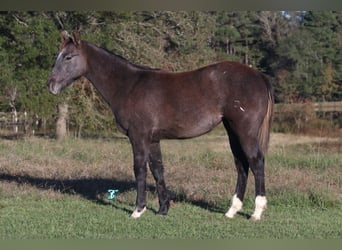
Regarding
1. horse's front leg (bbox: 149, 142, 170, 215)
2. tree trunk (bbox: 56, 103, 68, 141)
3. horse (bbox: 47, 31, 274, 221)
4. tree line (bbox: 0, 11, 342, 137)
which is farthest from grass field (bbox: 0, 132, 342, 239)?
tree trunk (bbox: 56, 103, 68, 141)

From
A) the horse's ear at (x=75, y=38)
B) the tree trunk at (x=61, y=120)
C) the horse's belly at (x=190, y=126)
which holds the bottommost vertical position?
the tree trunk at (x=61, y=120)

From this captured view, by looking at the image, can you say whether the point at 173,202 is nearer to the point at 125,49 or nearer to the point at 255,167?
the point at 255,167

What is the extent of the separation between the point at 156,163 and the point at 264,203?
1.50m

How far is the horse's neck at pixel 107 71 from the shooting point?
6832 mm

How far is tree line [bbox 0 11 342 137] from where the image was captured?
1827 centimetres

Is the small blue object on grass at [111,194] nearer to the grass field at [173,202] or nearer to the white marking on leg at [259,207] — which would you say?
the grass field at [173,202]

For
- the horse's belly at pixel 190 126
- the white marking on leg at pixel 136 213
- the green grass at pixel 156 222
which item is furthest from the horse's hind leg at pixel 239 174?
the white marking on leg at pixel 136 213

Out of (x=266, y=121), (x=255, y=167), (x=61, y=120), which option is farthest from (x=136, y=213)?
(x=61, y=120)

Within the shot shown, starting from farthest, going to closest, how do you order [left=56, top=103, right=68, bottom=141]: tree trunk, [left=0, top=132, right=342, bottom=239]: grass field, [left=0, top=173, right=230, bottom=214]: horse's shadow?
[left=56, top=103, right=68, bottom=141]: tree trunk, [left=0, top=173, right=230, bottom=214]: horse's shadow, [left=0, top=132, right=342, bottom=239]: grass field

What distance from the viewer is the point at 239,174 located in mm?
6828

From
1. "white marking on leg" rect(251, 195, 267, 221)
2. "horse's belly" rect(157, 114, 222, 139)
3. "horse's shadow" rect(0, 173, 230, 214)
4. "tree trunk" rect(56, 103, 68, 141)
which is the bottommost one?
"tree trunk" rect(56, 103, 68, 141)

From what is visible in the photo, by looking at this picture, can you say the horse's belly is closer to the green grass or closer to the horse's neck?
the horse's neck

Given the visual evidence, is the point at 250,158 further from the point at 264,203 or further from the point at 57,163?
the point at 57,163

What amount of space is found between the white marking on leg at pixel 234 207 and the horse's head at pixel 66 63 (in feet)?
8.50
